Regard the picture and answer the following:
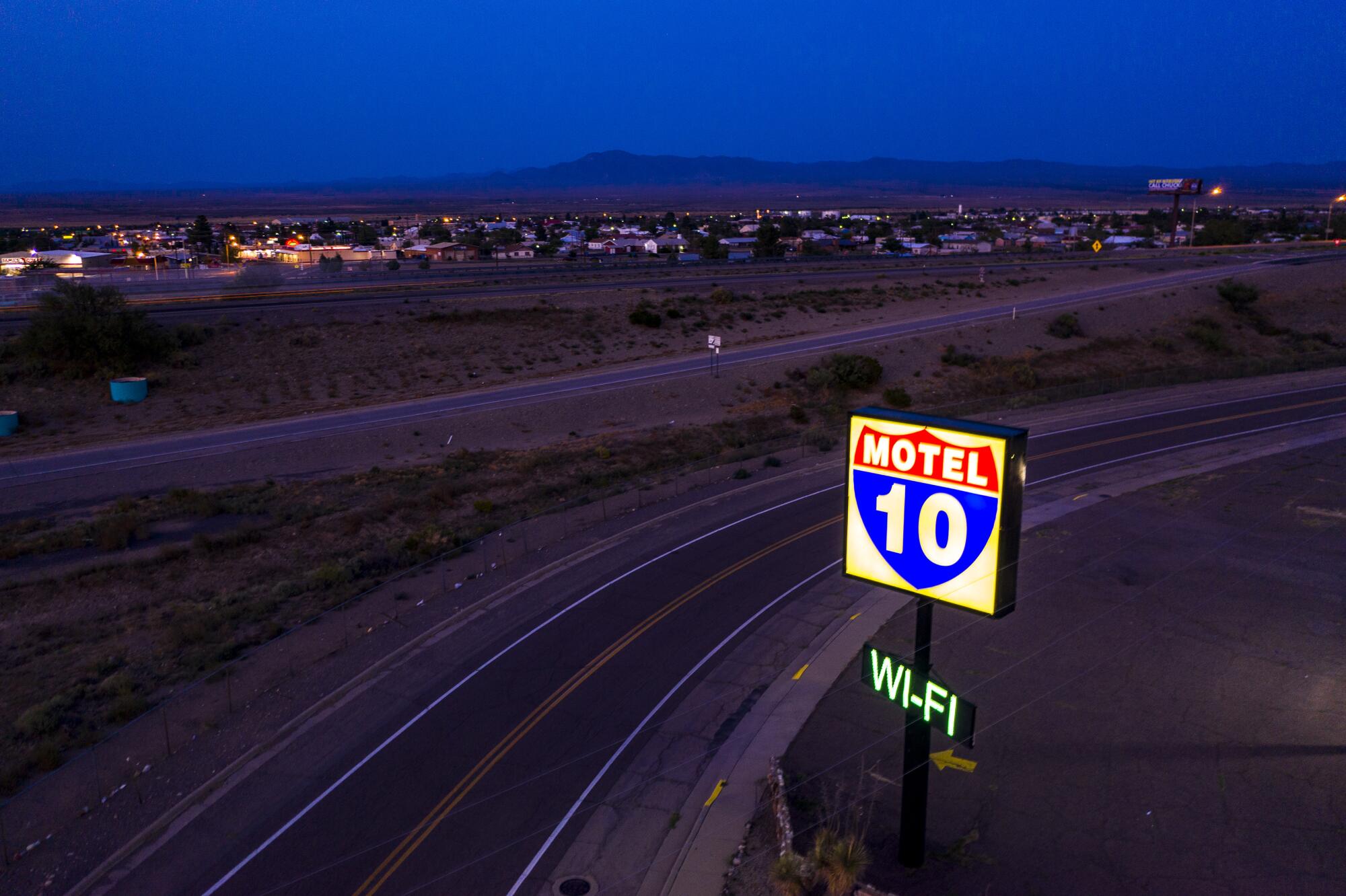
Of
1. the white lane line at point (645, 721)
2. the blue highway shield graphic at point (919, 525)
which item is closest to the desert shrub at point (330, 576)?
the white lane line at point (645, 721)

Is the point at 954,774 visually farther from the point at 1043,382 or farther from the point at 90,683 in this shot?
the point at 1043,382

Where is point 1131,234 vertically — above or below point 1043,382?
above

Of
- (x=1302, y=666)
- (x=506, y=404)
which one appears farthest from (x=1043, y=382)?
(x=1302, y=666)

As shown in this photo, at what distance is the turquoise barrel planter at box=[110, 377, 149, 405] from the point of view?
144 feet

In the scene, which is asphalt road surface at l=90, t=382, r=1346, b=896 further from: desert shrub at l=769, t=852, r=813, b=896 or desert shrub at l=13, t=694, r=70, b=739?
desert shrub at l=13, t=694, r=70, b=739

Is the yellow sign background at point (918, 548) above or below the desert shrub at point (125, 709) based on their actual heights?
above

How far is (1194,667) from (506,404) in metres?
32.0

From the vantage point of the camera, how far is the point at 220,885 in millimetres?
12430

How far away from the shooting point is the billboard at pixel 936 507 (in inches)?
414

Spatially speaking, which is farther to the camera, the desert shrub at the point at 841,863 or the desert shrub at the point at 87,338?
the desert shrub at the point at 87,338

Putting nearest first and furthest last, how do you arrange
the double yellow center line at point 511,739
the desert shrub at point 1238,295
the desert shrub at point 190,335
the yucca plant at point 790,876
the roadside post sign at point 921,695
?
the roadside post sign at point 921,695 → the yucca plant at point 790,876 → the double yellow center line at point 511,739 → the desert shrub at point 190,335 → the desert shrub at point 1238,295

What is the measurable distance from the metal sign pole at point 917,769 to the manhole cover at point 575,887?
4.08 metres

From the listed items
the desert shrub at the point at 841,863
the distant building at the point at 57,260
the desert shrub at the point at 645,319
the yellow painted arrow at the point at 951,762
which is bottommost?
the yellow painted arrow at the point at 951,762

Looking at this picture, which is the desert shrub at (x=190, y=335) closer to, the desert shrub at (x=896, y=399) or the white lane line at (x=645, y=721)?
the desert shrub at (x=896, y=399)
